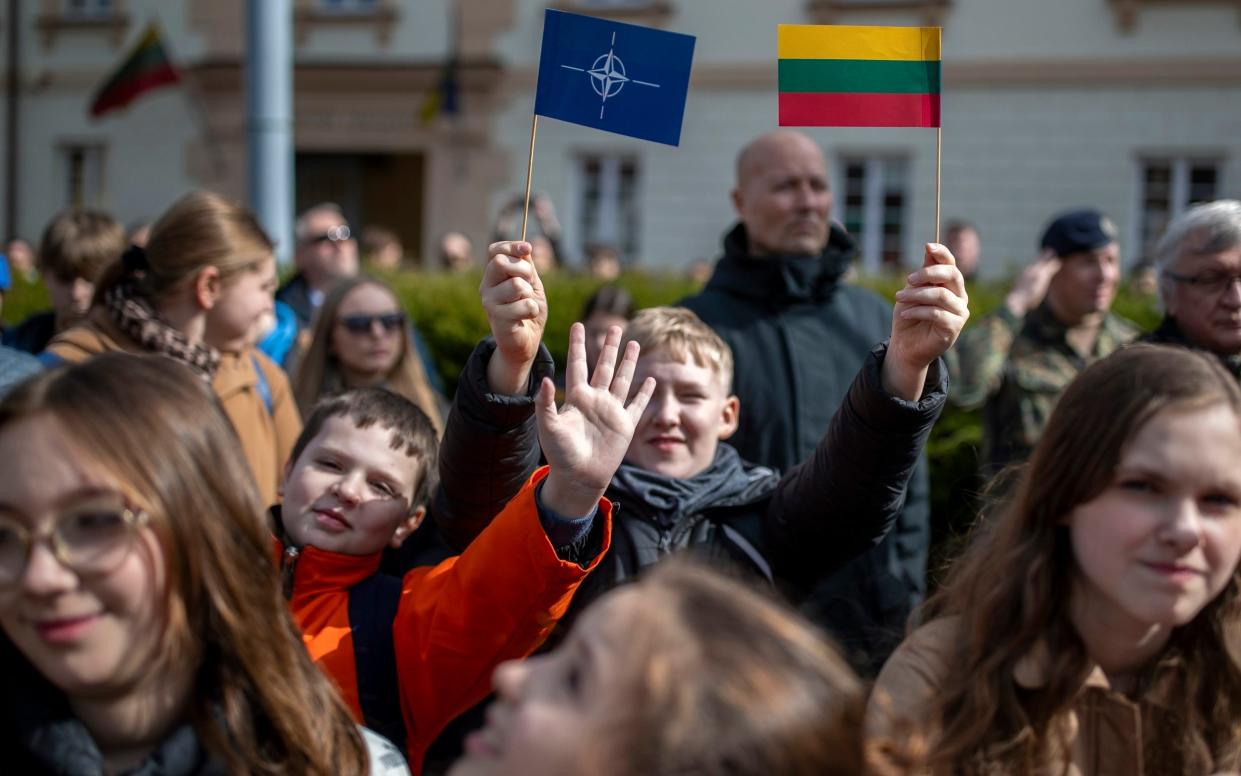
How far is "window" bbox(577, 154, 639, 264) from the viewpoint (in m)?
19.1

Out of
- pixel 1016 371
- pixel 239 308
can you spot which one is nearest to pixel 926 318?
pixel 239 308

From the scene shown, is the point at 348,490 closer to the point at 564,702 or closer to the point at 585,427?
the point at 585,427

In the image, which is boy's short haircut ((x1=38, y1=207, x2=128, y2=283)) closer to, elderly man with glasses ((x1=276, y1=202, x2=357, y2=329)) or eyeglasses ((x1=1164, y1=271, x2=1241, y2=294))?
elderly man with glasses ((x1=276, y1=202, x2=357, y2=329))

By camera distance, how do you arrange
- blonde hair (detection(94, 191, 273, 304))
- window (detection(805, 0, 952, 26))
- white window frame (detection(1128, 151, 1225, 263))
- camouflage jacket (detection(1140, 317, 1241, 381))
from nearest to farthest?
camouflage jacket (detection(1140, 317, 1241, 381)) < blonde hair (detection(94, 191, 273, 304)) < white window frame (detection(1128, 151, 1225, 263)) < window (detection(805, 0, 952, 26))

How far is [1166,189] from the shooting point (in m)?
17.0

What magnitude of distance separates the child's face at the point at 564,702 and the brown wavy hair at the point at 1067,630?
0.84m

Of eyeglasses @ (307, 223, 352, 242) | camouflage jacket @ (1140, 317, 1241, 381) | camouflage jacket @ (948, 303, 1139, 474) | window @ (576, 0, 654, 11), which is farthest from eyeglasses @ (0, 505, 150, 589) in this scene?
window @ (576, 0, 654, 11)

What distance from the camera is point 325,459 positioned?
2990 mm

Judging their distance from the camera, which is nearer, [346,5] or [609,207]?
[609,207]

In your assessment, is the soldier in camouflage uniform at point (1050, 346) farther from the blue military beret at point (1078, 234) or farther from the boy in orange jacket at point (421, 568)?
the boy in orange jacket at point (421, 568)

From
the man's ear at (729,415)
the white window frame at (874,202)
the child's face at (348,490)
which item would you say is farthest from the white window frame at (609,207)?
the child's face at (348,490)

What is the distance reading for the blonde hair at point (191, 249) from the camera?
4.33 metres

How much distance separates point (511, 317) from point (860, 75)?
1.07 m

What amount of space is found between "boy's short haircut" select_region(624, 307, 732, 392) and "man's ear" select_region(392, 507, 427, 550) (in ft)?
2.28
